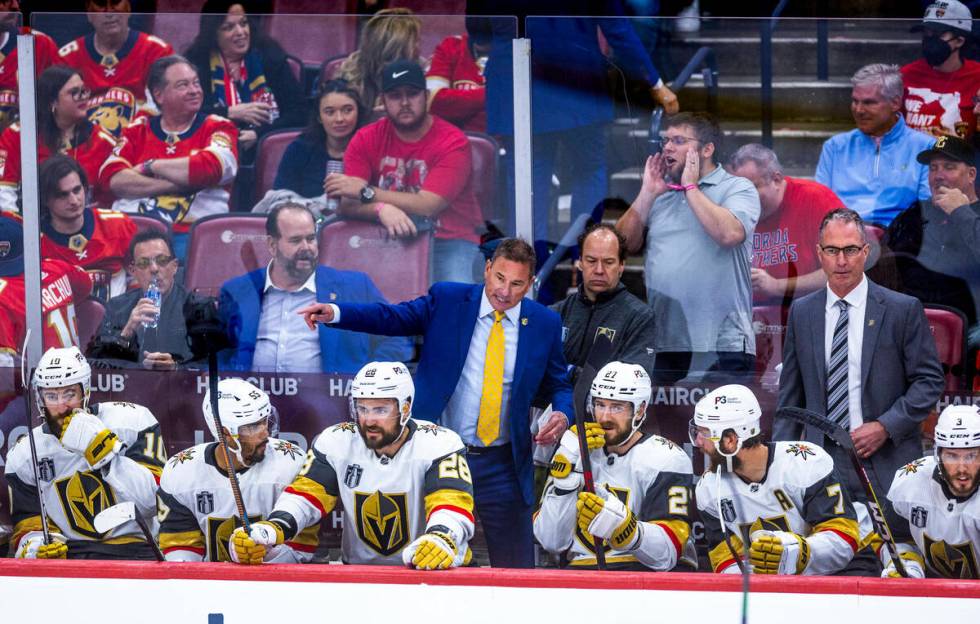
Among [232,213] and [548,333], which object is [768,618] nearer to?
[548,333]

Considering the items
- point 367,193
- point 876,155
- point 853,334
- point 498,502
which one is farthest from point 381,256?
point 876,155

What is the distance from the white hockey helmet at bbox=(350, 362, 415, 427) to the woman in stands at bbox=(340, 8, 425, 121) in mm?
1268

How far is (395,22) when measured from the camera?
6070 millimetres

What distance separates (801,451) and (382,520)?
1551 mm

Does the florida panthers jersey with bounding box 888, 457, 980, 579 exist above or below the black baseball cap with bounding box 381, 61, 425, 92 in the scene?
below

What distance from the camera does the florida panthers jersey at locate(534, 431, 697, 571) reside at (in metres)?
5.29

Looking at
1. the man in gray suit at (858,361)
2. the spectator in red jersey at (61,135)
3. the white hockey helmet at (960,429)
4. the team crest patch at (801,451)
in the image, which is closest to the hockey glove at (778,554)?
the team crest patch at (801,451)

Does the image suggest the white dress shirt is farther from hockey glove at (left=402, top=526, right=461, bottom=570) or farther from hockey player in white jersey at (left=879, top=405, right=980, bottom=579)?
hockey glove at (left=402, top=526, right=461, bottom=570)

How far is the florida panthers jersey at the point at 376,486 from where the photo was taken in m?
5.31

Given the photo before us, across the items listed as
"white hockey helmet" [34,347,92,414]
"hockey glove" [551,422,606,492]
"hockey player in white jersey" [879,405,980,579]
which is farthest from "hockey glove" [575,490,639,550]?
"white hockey helmet" [34,347,92,414]

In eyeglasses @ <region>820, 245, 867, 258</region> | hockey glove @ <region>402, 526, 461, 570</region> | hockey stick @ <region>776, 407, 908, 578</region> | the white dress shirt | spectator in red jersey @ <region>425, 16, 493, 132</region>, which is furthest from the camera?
spectator in red jersey @ <region>425, 16, 493, 132</region>

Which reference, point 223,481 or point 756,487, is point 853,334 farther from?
point 223,481

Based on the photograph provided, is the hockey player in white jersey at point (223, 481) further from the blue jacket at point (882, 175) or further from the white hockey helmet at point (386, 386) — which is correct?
the blue jacket at point (882, 175)

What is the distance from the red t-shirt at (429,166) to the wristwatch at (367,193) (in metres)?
0.02
